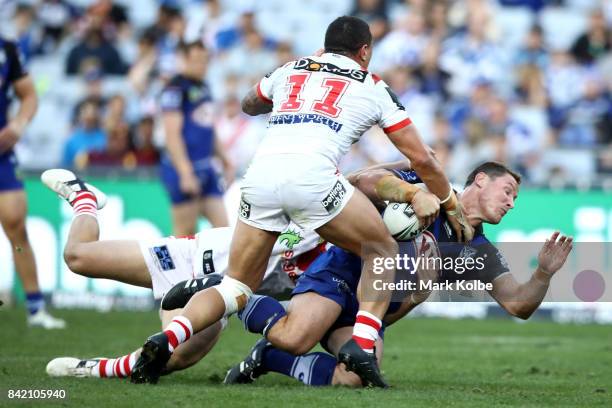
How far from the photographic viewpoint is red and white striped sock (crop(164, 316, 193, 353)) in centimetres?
678

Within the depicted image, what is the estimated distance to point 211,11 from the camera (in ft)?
61.0

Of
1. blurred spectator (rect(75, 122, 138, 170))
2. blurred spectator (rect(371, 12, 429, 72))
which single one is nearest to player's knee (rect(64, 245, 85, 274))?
blurred spectator (rect(75, 122, 138, 170))

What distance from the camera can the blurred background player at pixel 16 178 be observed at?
36.4ft

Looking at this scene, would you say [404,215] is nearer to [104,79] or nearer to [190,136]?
[190,136]

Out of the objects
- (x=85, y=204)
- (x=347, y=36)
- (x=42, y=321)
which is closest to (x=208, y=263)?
(x=85, y=204)

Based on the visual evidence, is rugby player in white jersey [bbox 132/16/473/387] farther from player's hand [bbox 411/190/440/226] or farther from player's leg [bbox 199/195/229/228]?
player's leg [bbox 199/195/229/228]

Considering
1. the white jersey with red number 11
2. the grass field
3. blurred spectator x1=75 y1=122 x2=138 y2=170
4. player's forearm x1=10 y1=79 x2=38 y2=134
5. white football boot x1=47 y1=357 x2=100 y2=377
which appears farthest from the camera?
blurred spectator x1=75 y1=122 x2=138 y2=170

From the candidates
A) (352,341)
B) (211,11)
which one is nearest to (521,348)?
(352,341)

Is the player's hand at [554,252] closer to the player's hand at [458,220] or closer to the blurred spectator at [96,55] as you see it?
the player's hand at [458,220]

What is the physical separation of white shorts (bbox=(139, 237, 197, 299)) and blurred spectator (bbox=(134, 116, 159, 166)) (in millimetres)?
8211

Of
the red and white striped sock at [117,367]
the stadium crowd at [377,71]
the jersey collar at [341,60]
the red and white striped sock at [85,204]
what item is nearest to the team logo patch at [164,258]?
the red and white striped sock at [85,204]

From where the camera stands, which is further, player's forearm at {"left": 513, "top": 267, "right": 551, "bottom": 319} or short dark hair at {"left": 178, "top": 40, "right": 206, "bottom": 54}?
short dark hair at {"left": 178, "top": 40, "right": 206, "bottom": 54}

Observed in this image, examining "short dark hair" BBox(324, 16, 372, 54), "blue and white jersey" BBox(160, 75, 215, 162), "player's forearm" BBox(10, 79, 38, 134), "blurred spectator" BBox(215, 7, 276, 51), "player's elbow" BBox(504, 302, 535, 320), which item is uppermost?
"blurred spectator" BBox(215, 7, 276, 51)

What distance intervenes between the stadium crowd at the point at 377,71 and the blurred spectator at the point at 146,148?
20 millimetres
